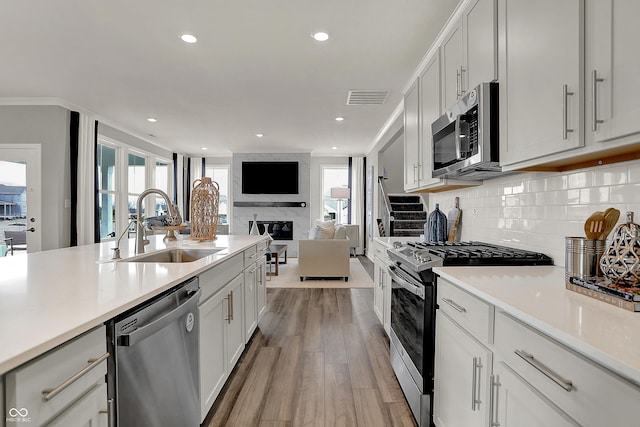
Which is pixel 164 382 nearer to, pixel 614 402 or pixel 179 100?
pixel 614 402

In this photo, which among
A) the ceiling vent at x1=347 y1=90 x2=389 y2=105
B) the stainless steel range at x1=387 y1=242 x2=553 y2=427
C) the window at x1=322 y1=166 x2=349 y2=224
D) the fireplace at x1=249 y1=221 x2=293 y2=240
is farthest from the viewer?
the window at x1=322 y1=166 x2=349 y2=224

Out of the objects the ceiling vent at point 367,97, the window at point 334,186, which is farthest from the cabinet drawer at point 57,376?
the window at point 334,186

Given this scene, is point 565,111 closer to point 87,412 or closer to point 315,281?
point 87,412

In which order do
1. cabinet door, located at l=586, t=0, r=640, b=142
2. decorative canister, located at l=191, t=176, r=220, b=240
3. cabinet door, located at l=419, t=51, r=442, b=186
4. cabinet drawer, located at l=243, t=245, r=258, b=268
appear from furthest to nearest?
decorative canister, located at l=191, t=176, r=220, b=240 → cabinet drawer, located at l=243, t=245, r=258, b=268 → cabinet door, located at l=419, t=51, r=442, b=186 → cabinet door, located at l=586, t=0, r=640, b=142

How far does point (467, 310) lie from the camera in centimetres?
131

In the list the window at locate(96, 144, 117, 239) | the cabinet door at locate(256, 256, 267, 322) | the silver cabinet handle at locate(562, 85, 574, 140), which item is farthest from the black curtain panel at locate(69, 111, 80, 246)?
the silver cabinet handle at locate(562, 85, 574, 140)

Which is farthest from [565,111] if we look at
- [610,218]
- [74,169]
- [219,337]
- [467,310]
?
[74,169]

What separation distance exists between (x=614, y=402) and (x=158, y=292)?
131cm

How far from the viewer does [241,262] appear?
7.99 ft

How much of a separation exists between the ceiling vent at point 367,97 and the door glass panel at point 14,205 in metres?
4.58

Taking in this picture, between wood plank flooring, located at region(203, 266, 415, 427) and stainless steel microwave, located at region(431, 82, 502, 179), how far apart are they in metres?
1.49

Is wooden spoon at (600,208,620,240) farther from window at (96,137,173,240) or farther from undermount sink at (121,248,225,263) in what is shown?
window at (96,137,173,240)

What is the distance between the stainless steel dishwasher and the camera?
→ 100 centimetres

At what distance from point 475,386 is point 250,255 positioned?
1944mm
